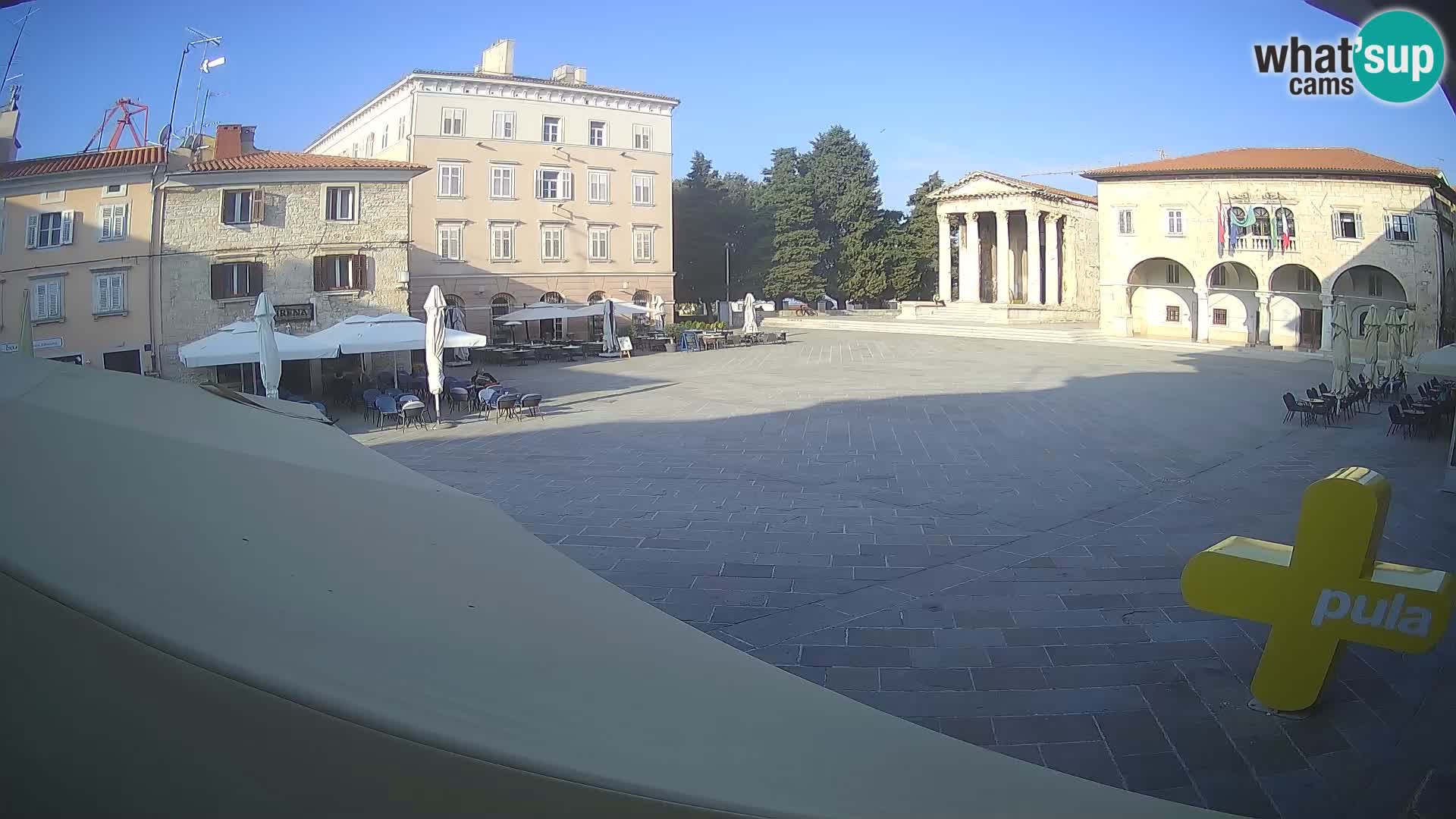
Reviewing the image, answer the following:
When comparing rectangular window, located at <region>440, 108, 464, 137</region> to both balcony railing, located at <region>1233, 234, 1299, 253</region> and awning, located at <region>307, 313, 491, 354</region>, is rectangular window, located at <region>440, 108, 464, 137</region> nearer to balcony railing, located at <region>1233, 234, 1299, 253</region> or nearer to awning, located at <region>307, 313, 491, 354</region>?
awning, located at <region>307, 313, 491, 354</region>

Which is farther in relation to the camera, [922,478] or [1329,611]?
[922,478]

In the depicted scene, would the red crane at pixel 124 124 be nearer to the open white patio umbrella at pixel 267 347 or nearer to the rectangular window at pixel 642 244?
the open white patio umbrella at pixel 267 347

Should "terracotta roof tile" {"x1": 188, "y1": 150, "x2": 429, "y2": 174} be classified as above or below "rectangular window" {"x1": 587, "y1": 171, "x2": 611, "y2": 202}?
below

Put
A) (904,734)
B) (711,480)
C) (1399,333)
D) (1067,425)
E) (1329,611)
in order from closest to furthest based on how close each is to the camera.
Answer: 1. (904,734)
2. (1329,611)
3. (711,480)
4. (1067,425)
5. (1399,333)

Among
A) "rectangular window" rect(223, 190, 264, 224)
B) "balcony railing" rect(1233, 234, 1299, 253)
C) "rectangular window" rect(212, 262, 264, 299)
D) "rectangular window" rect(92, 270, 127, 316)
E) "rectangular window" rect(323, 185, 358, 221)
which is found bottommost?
"rectangular window" rect(92, 270, 127, 316)

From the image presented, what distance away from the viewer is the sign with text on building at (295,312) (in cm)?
1970

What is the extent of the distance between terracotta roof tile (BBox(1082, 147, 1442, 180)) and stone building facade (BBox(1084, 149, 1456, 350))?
0.19 ft

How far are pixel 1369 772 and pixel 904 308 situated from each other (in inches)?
1901

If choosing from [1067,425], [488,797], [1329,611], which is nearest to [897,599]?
[1329,611]

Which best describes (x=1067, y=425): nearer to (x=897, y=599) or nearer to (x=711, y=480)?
(x=711, y=480)

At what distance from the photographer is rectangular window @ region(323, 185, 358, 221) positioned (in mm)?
20922

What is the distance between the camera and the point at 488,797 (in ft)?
4.79

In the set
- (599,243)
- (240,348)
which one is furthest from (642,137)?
→ (240,348)

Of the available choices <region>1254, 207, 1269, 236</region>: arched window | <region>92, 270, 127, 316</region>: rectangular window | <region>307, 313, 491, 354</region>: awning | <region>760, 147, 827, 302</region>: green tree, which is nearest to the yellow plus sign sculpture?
<region>92, 270, 127, 316</region>: rectangular window
